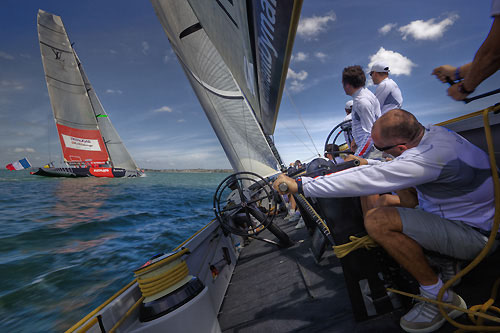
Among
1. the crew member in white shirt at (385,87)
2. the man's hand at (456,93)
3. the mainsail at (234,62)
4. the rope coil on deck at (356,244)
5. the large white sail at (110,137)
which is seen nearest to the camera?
the man's hand at (456,93)

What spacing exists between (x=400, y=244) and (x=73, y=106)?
97.8 feet

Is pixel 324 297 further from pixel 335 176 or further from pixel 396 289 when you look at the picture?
pixel 335 176

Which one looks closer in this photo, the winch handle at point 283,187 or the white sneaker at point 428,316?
the white sneaker at point 428,316

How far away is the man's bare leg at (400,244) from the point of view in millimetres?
1157

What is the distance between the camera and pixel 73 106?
23.3 meters

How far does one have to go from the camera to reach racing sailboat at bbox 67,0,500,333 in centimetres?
138

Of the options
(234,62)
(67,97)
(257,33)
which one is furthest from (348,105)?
(67,97)

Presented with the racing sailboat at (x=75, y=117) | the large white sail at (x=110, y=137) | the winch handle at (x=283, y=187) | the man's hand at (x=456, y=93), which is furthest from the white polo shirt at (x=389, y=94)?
the large white sail at (x=110, y=137)

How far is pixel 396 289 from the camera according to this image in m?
1.37

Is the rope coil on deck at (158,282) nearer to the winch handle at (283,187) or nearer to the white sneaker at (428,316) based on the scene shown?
the winch handle at (283,187)

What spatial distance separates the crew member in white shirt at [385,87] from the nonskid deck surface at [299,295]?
72.2 inches

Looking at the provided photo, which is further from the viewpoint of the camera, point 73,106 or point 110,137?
point 110,137

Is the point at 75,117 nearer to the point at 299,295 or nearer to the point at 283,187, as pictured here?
the point at 299,295

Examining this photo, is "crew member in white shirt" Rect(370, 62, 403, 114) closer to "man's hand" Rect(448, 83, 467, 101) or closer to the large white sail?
"man's hand" Rect(448, 83, 467, 101)
